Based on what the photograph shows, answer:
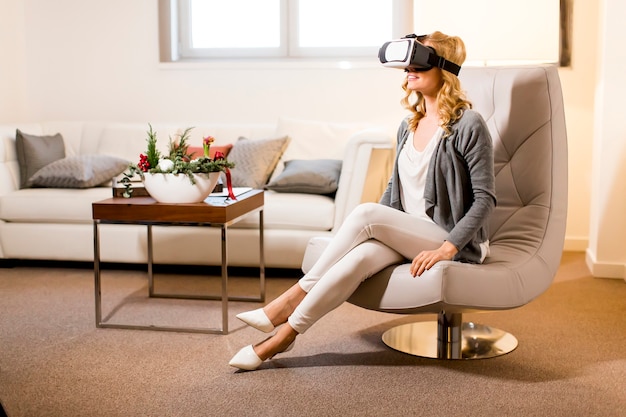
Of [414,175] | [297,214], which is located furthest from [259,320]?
[297,214]

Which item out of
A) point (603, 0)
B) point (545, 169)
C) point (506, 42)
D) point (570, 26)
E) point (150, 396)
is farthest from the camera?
point (570, 26)

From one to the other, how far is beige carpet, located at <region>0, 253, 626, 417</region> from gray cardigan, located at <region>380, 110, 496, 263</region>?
458 millimetres

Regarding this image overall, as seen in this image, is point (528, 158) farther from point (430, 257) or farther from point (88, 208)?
point (88, 208)

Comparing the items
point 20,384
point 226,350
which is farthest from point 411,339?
point 20,384

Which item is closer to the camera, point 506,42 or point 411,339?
point 411,339

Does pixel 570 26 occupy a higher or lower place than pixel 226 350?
higher

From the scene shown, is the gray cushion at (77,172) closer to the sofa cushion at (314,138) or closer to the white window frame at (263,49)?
the sofa cushion at (314,138)

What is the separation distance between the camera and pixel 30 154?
4.52m

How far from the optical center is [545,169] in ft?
9.63

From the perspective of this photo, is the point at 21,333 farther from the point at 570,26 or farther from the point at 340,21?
the point at 570,26

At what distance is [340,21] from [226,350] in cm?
289

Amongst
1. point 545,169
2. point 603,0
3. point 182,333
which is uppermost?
point 603,0

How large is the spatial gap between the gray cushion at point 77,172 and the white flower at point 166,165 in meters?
1.29

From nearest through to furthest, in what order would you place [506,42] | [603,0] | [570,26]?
1. [506,42]
2. [603,0]
3. [570,26]
